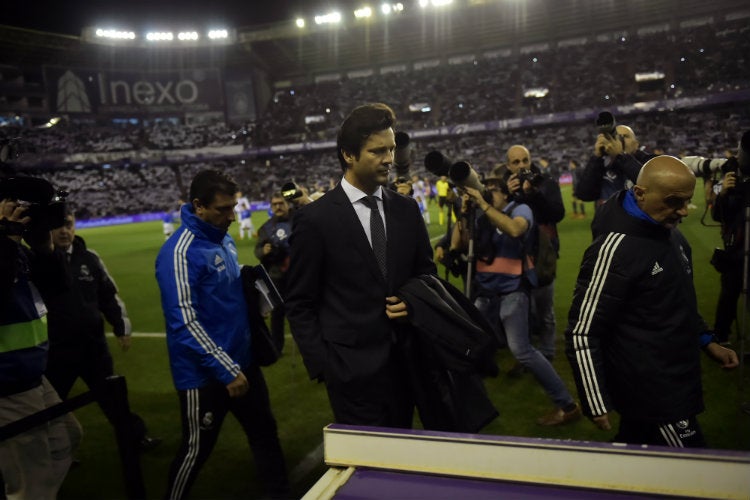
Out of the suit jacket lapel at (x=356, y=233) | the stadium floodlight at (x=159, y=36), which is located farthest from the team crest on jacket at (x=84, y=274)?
the stadium floodlight at (x=159, y=36)

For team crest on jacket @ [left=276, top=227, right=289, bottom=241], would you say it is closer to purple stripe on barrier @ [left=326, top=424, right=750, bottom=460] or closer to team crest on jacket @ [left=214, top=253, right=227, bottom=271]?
team crest on jacket @ [left=214, top=253, right=227, bottom=271]

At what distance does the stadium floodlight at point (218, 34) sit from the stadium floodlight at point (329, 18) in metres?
10.7

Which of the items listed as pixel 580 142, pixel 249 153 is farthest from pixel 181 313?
pixel 249 153

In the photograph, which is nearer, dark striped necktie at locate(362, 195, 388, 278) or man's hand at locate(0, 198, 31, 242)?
man's hand at locate(0, 198, 31, 242)

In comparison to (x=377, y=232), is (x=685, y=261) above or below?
below

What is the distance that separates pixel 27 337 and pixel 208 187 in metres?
1.17

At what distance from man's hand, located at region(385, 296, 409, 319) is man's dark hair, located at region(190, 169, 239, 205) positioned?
3.87 feet

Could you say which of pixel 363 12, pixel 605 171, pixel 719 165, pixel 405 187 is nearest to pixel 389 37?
pixel 363 12

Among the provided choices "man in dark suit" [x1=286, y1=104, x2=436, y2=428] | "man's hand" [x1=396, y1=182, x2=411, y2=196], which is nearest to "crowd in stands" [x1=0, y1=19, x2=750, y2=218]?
"man's hand" [x1=396, y1=182, x2=411, y2=196]

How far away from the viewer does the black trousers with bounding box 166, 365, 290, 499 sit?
2832 millimetres

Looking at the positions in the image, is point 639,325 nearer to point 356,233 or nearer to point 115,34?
point 356,233

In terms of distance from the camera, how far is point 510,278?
4.24 meters

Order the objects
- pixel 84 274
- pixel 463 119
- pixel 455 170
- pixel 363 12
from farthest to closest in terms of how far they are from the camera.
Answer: pixel 363 12, pixel 463 119, pixel 84 274, pixel 455 170

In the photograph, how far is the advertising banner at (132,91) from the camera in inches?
1745
